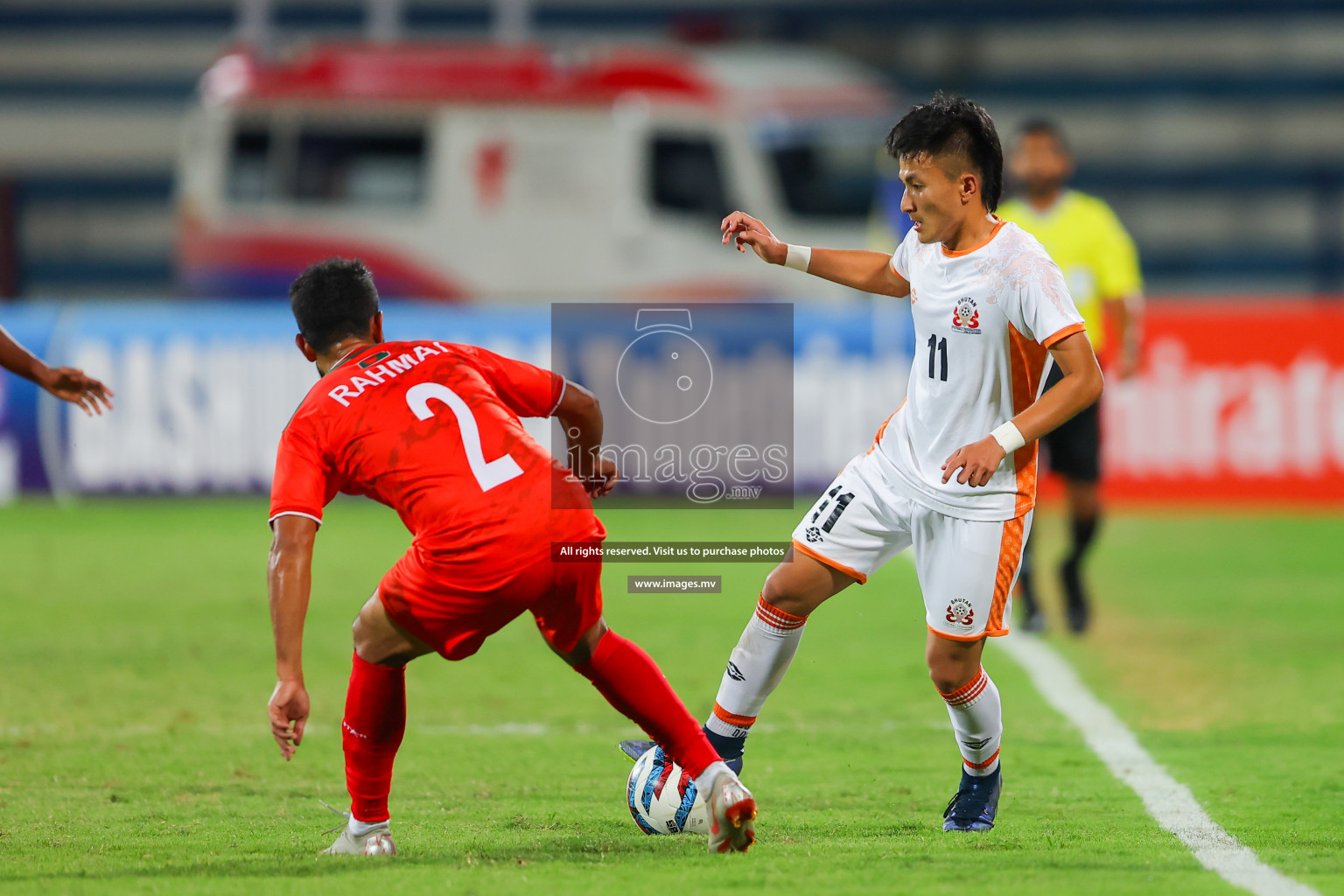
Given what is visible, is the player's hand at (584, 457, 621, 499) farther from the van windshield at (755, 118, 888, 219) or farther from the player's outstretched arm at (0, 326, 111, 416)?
the van windshield at (755, 118, 888, 219)

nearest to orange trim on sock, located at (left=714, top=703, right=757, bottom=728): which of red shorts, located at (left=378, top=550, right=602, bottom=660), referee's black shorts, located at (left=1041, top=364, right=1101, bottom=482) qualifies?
red shorts, located at (left=378, top=550, right=602, bottom=660)

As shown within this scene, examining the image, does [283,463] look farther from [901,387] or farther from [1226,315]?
[1226,315]

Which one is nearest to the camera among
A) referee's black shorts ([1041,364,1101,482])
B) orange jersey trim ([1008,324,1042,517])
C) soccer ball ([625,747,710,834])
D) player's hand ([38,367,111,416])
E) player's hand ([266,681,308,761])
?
player's hand ([266,681,308,761])

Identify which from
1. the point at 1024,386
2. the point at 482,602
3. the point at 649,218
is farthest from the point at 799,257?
the point at 649,218

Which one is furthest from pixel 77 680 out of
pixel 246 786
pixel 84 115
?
pixel 84 115

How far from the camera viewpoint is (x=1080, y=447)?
773cm

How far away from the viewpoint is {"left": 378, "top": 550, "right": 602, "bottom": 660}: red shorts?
13.4 feet

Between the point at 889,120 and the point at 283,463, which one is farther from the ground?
the point at 889,120

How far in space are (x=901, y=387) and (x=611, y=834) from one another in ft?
24.9

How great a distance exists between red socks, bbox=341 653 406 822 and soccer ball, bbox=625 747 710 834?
71 cm

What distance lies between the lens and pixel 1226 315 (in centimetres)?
1187

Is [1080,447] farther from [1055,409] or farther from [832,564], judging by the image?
[1055,409]

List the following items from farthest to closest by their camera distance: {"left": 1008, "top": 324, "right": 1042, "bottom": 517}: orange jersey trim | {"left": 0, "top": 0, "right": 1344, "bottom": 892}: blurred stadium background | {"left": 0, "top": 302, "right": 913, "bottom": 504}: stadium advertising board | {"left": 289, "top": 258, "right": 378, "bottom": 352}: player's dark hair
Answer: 1. {"left": 0, "top": 302, "right": 913, "bottom": 504}: stadium advertising board
2. {"left": 0, "top": 0, "right": 1344, "bottom": 892}: blurred stadium background
3. {"left": 1008, "top": 324, "right": 1042, "bottom": 517}: orange jersey trim
4. {"left": 289, "top": 258, "right": 378, "bottom": 352}: player's dark hair

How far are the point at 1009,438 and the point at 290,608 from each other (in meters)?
1.78
